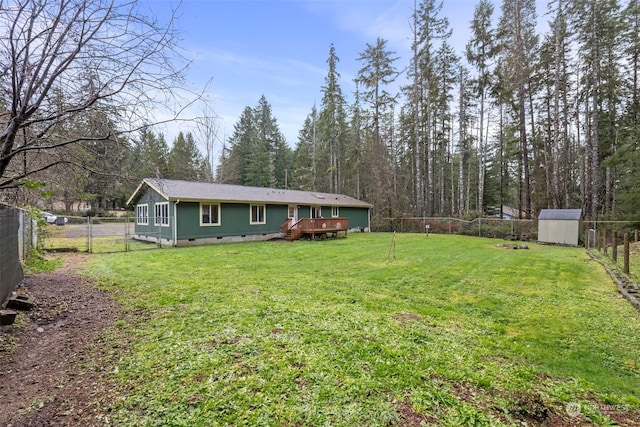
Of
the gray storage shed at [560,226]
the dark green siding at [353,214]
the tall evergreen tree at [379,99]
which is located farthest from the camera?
the tall evergreen tree at [379,99]

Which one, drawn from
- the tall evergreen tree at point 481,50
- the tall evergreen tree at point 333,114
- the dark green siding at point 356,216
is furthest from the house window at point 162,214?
the tall evergreen tree at point 481,50

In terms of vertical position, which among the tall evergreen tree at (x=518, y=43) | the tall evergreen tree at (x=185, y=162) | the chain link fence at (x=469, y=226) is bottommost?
the chain link fence at (x=469, y=226)

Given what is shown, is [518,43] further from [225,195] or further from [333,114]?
[225,195]

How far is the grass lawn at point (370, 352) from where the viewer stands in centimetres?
213

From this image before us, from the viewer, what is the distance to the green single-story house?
12.6 m

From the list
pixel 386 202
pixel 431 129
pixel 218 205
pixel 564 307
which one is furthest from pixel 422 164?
pixel 564 307

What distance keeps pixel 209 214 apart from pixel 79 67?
11.0 m

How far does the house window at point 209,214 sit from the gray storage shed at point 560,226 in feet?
52.0

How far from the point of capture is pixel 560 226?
550 inches

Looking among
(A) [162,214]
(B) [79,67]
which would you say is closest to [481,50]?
(A) [162,214]

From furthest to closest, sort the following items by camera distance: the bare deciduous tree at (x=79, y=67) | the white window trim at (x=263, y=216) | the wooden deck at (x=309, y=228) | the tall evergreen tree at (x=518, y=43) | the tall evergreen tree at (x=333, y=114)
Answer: the tall evergreen tree at (x=333, y=114)
the tall evergreen tree at (x=518, y=43)
the wooden deck at (x=309, y=228)
the white window trim at (x=263, y=216)
the bare deciduous tree at (x=79, y=67)

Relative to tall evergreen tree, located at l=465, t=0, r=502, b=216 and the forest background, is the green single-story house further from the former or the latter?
tall evergreen tree, located at l=465, t=0, r=502, b=216

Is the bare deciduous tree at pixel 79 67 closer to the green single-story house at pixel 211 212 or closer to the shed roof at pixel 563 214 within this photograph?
the green single-story house at pixel 211 212

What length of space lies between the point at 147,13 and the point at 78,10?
593 mm
